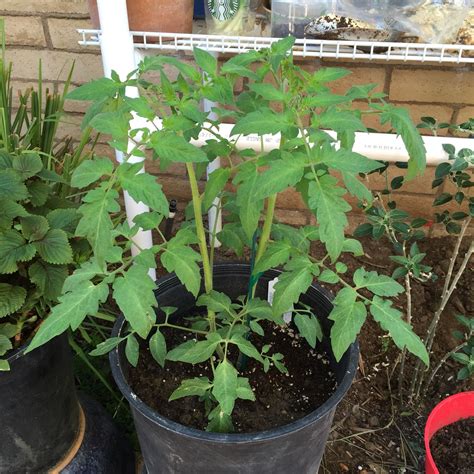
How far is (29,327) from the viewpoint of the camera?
110 centimetres

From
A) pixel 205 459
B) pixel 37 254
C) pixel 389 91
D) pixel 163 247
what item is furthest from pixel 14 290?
pixel 389 91

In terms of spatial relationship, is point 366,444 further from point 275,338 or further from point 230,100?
point 230,100

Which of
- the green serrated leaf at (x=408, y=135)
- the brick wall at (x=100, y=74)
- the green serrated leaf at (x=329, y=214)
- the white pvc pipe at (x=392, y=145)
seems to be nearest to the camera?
the green serrated leaf at (x=329, y=214)

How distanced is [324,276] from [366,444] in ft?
2.36

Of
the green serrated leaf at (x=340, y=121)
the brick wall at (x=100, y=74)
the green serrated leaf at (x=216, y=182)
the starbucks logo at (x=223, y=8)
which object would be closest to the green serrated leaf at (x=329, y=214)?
the green serrated leaf at (x=340, y=121)

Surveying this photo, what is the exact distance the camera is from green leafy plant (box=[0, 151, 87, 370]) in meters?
1.00

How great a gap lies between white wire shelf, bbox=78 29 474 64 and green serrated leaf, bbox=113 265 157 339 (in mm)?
517

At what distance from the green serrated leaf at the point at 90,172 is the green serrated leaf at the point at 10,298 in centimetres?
35

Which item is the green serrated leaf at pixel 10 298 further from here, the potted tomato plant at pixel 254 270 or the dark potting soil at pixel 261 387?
the dark potting soil at pixel 261 387

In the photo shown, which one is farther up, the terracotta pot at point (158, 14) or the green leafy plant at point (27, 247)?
the terracotta pot at point (158, 14)

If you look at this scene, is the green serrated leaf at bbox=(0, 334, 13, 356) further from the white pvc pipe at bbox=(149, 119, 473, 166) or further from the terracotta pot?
the terracotta pot

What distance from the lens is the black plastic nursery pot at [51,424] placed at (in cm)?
105

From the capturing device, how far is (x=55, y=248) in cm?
103

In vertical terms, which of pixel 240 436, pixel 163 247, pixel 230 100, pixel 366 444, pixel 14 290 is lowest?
pixel 366 444
